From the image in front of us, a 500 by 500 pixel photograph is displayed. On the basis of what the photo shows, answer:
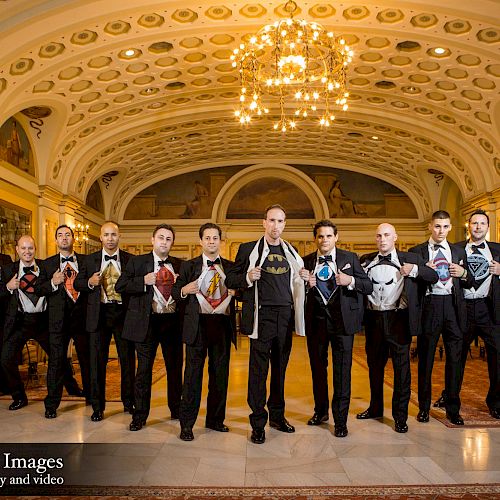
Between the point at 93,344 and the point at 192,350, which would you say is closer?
the point at 192,350

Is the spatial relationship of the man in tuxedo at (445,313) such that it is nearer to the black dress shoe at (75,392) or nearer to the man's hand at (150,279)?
the man's hand at (150,279)

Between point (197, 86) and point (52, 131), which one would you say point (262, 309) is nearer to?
point (197, 86)

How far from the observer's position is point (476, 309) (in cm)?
627

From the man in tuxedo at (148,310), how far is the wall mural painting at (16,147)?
8.76 meters

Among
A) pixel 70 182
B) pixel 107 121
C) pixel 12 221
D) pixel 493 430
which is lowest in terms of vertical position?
pixel 493 430

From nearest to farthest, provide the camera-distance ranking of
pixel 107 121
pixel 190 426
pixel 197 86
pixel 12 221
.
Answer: pixel 190 426
pixel 12 221
pixel 197 86
pixel 107 121

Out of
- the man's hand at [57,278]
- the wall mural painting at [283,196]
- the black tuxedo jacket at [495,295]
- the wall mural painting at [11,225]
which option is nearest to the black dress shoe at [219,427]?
the man's hand at [57,278]

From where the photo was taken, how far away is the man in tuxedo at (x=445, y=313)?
600cm

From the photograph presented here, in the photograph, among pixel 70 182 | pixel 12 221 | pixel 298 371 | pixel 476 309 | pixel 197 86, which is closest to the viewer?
pixel 476 309

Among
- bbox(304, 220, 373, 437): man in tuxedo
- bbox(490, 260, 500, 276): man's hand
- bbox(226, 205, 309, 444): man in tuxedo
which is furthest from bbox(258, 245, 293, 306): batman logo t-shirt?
bbox(490, 260, 500, 276): man's hand

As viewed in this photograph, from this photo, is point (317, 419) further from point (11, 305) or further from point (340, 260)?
point (11, 305)

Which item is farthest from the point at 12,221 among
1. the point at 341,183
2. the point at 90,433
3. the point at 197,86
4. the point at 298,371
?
the point at 341,183

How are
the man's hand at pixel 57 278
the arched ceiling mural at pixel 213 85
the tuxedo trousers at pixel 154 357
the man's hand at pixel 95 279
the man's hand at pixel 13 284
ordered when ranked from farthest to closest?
the arched ceiling mural at pixel 213 85 → the man's hand at pixel 13 284 → the man's hand at pixel 57 278 → the man's hand at pixel 95 279 → the tuxedo trousers at pixel 154 357

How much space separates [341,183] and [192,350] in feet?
→ 63.5
